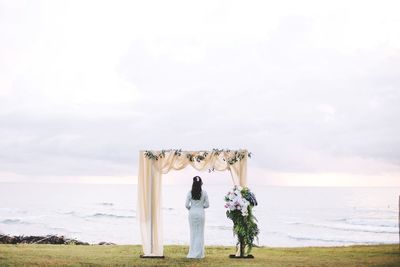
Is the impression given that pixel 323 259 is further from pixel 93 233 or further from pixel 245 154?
pixel 93 233

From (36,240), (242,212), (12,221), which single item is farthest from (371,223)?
(242,212)

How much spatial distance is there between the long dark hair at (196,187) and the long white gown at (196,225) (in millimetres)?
170

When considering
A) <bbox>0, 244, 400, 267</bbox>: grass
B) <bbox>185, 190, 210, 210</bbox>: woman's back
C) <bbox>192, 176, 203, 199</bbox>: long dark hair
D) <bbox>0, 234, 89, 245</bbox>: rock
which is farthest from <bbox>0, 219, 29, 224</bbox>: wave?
<bbox>192, 176, 203, 199</bbox>: long dark hair

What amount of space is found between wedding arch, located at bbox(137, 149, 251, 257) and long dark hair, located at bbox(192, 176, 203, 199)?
3.00ft

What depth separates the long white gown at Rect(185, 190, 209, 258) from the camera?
15.0 metres

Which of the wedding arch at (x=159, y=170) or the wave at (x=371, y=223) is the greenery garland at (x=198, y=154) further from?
the wave at (x=371, y=223)

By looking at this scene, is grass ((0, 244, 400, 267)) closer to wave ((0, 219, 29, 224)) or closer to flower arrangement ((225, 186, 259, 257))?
flower arrangement ((225, 186, 259, 257))

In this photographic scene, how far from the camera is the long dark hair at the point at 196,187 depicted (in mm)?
14953

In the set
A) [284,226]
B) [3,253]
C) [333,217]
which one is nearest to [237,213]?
[3,253]

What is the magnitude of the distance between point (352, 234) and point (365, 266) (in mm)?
34739

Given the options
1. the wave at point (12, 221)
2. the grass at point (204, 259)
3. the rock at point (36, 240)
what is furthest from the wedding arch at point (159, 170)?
the wave at point (12, 221)

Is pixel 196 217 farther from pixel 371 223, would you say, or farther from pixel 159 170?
pixel 371 223

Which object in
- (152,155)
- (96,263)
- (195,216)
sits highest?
(152,155)

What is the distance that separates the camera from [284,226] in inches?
2179
